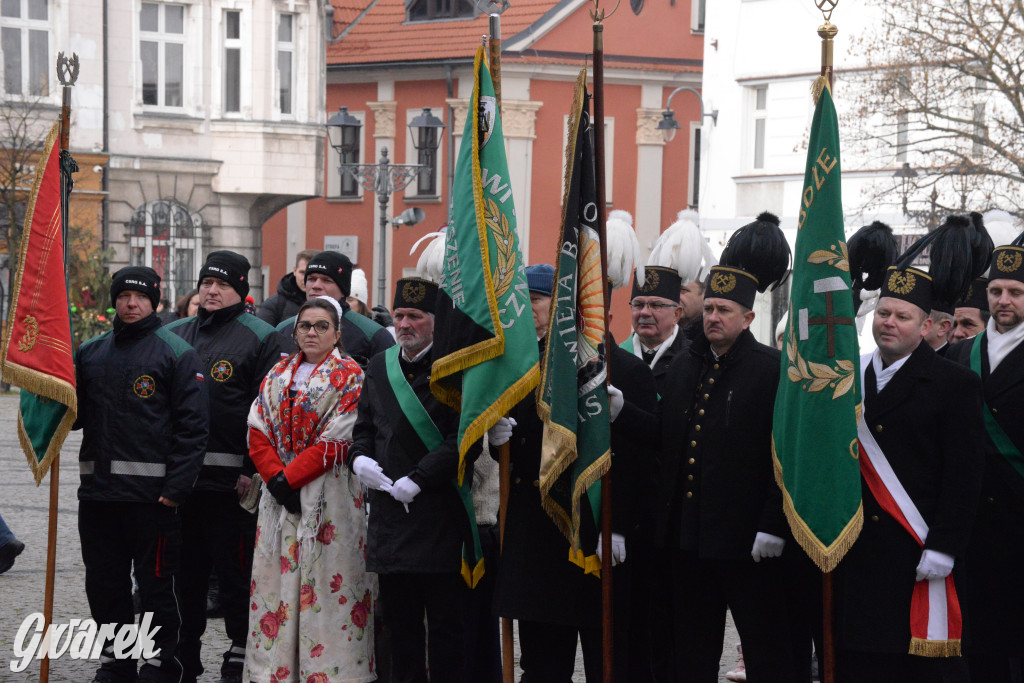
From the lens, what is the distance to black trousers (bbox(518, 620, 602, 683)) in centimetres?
624

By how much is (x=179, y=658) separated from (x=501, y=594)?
2.09 meters

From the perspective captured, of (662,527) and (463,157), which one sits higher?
(463,157)

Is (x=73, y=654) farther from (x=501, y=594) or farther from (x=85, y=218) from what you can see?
(x=85, y=218)

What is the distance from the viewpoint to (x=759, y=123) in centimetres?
3164

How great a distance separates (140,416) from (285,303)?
11.1 feet

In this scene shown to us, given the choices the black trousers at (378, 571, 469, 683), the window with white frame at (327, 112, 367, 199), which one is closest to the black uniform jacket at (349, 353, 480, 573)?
the black trousers at (378, 571, 469, 683)

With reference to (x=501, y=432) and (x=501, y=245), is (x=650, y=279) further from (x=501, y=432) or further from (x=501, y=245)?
(x=501, y=432)

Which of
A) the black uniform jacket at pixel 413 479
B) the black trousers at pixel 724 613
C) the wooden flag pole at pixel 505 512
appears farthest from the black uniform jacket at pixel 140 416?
the black trousers at pixel 724 613

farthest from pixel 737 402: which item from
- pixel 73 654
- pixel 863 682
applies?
pixel 73 654

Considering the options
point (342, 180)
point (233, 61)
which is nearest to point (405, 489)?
point (233, 61)

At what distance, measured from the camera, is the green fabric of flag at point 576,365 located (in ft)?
19.5

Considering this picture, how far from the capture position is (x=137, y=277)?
24.6 feet

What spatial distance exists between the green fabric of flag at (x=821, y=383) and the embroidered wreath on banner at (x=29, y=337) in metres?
3.64

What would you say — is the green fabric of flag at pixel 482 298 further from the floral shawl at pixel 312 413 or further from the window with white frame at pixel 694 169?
the window with white frame at pixel 694 169
